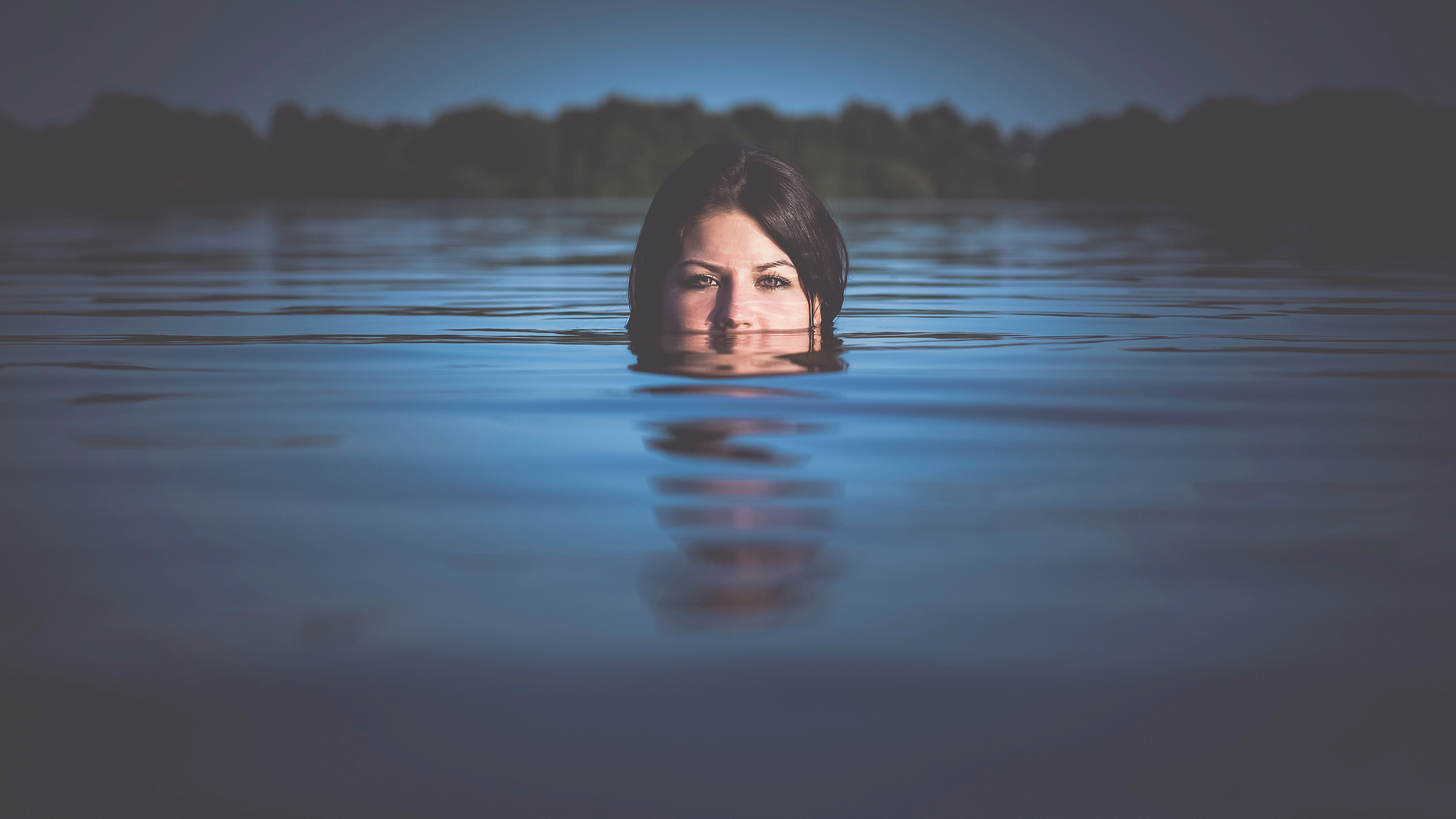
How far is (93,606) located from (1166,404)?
7.83 ft

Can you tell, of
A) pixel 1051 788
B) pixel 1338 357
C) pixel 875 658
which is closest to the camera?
pixel 1051 788

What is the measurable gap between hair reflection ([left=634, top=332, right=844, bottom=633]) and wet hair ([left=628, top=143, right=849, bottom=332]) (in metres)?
1.06

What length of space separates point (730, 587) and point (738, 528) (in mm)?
238

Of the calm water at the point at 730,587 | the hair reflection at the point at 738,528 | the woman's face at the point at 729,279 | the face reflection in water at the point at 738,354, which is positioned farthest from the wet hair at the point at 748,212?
the hair reflection at the point at 738,528

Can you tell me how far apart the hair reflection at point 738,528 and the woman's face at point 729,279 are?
912 millimetres

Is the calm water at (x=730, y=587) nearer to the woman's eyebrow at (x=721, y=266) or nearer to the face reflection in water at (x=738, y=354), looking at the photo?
the face reflection in water at (x=738, y=354)

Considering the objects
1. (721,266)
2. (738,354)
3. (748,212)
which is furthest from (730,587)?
(748,212)

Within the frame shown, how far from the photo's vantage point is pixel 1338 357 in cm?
362

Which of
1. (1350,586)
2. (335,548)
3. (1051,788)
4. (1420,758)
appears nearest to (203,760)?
(335,548)

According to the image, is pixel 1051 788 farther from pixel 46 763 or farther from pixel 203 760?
pixel 46 763

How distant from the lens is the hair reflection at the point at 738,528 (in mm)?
1332

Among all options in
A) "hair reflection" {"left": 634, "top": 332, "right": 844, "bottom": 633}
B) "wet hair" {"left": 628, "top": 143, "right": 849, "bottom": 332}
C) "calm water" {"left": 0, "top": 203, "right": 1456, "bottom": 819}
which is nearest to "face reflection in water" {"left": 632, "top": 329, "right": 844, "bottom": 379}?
"calm water" {"left": 0, "top": 203, "right": 1456, "bottom": 819}

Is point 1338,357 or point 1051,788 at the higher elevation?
point 1338,357

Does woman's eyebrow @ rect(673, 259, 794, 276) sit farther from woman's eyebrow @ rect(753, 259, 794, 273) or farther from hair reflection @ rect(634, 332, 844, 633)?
hair reflection @ rect(634, 332, 844, 633)
